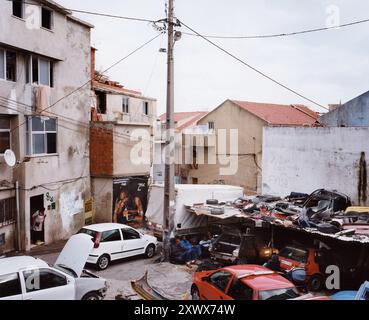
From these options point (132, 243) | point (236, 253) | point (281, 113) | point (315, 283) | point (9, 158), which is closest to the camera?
point (315, 283)

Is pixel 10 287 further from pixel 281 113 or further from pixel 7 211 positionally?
pixel 281 113

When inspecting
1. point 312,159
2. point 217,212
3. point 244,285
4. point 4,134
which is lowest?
point 244,285

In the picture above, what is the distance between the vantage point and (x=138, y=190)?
75.1 feet

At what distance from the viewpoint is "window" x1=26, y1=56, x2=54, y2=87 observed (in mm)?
17203

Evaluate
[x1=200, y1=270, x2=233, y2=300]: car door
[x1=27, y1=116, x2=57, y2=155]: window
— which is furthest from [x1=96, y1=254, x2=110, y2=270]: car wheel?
[x1=27, y1=116, x2=57, y2=155]: window

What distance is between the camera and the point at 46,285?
862 centimetres

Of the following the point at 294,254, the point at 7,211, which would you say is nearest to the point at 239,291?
the point at 294,254

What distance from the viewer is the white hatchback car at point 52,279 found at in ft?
26.6

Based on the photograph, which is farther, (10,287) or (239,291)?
(239,291)

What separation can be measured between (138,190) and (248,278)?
14.6 meters

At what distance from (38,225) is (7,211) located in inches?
75.0
